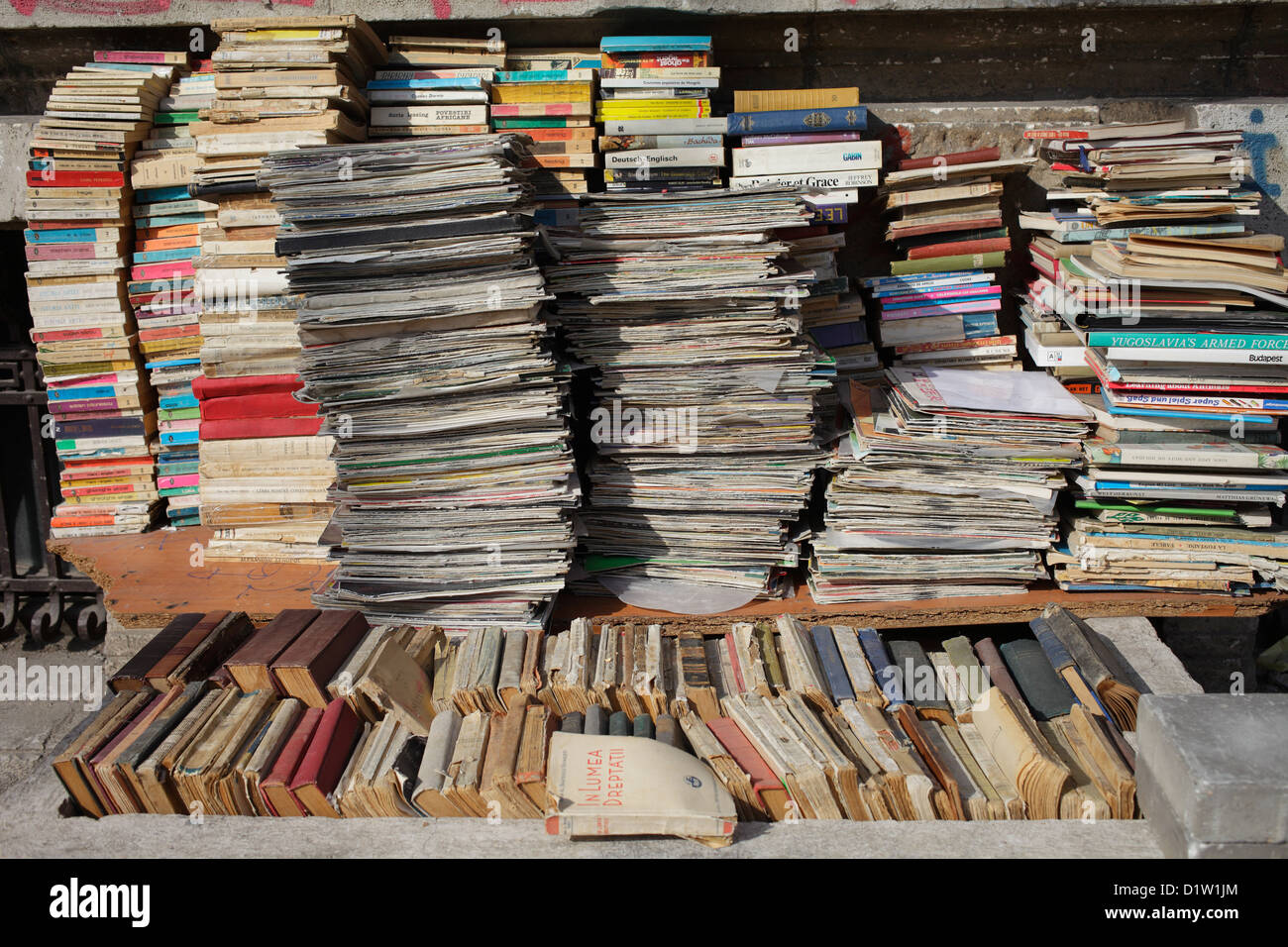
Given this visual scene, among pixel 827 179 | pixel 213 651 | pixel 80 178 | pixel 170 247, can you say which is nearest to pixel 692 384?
pixel 827 179

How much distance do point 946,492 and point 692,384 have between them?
1.29m

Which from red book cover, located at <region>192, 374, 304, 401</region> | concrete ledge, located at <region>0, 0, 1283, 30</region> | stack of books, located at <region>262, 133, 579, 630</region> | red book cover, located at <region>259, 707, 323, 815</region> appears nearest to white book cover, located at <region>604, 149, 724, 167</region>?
stack of books, located at <region>262, 133, 579, 630</region>

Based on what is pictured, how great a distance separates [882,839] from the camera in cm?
304

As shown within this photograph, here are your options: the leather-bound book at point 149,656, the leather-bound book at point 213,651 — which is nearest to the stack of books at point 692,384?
the leather-bound book at point 213,651

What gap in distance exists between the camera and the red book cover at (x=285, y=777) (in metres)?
3.20

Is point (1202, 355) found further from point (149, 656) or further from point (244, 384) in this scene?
point (149, 656)

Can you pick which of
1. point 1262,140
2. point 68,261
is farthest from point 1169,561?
point 68,261

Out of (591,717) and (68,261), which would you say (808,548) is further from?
(68,261)

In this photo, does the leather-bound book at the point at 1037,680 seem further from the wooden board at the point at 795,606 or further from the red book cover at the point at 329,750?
the red book cover at the point at 329,750

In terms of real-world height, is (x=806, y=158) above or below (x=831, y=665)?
Result: above

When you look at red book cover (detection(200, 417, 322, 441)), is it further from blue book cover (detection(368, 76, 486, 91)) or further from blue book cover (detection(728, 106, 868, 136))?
blue book cover (detection(728, 106, 868, 136))

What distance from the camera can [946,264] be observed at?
16.8 feet

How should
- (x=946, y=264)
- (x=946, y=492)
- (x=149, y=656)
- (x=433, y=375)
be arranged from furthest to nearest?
1. (x=946, y=264)
2. (x=946, y=492)
3. (x=433, y=375)
4. (x=149, y=656)

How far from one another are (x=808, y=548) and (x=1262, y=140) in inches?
129
